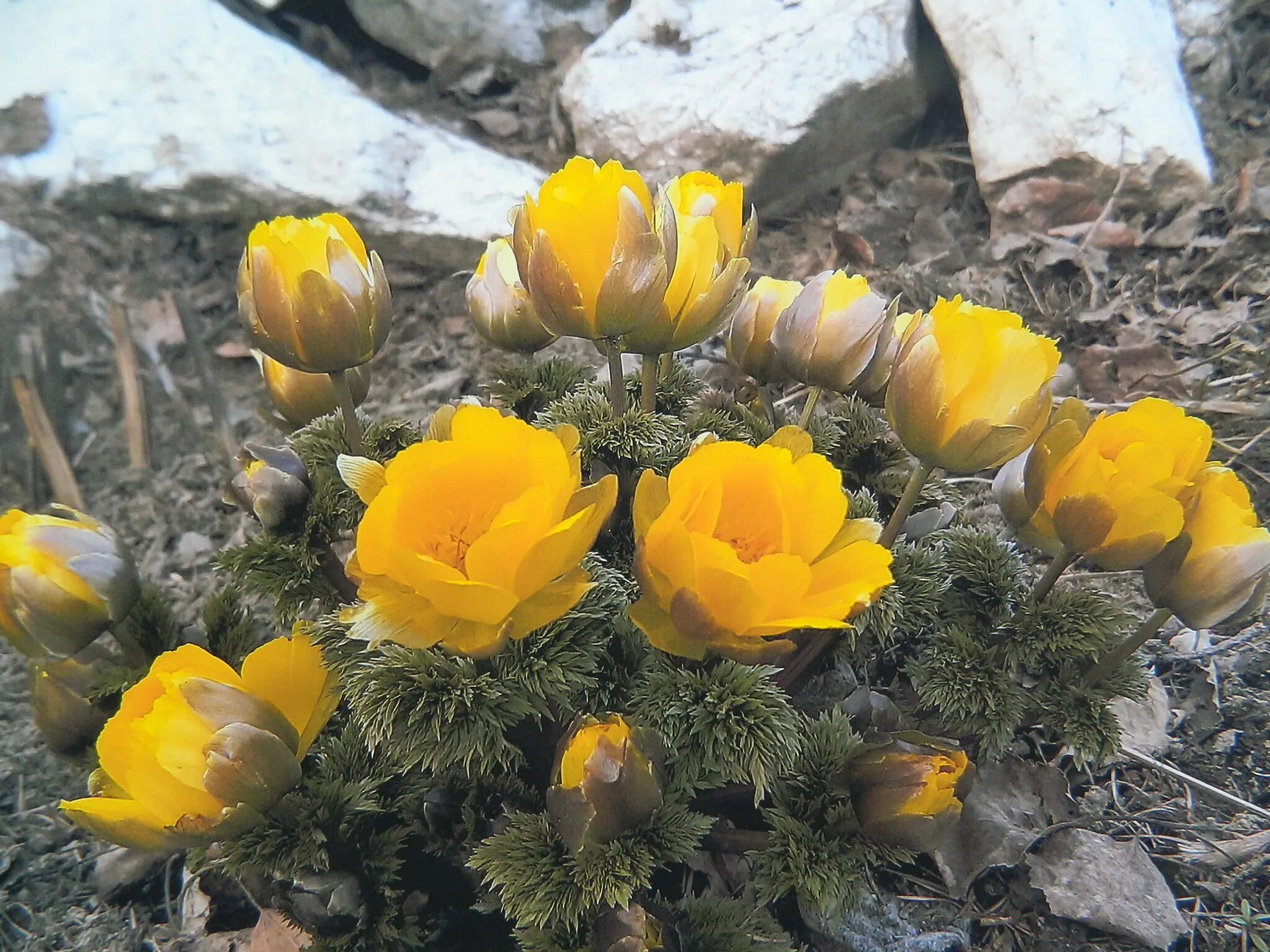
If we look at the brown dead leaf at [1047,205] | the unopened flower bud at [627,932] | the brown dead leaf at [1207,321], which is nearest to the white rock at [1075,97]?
the brown dead leaf at [1047,205]

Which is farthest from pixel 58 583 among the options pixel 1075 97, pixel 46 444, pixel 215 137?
pixel 1075 97

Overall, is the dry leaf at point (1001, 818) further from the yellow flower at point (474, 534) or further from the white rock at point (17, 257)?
the white rock at point (17, 257)

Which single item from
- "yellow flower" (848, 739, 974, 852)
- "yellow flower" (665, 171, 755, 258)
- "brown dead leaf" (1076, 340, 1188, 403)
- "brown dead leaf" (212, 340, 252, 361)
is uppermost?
"yellow flower" (665, 171, 755, 258)

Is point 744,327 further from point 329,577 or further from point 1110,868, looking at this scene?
point 1110,868

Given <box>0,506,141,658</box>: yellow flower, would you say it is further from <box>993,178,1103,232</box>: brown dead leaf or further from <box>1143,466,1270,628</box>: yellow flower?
<box>993,178,1103,232</box>: brown dead leaf

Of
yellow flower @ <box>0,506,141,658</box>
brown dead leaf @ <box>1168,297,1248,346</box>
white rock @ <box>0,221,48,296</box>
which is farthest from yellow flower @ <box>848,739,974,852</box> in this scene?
white rock @ <box>0,221,48,296</box>

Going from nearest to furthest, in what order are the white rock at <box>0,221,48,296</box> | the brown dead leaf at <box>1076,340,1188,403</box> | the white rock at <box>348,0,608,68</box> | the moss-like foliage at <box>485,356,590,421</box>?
the moss-like foliage at <box>485,356,590,421</box>, the brown dead leaf at <box>1076,340,1188,403</box>, the white rock at <box>0,221,48,296</box>, the white rock at <box>348,0,608,68</box>

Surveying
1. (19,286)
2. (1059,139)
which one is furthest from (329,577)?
(1059,139)
